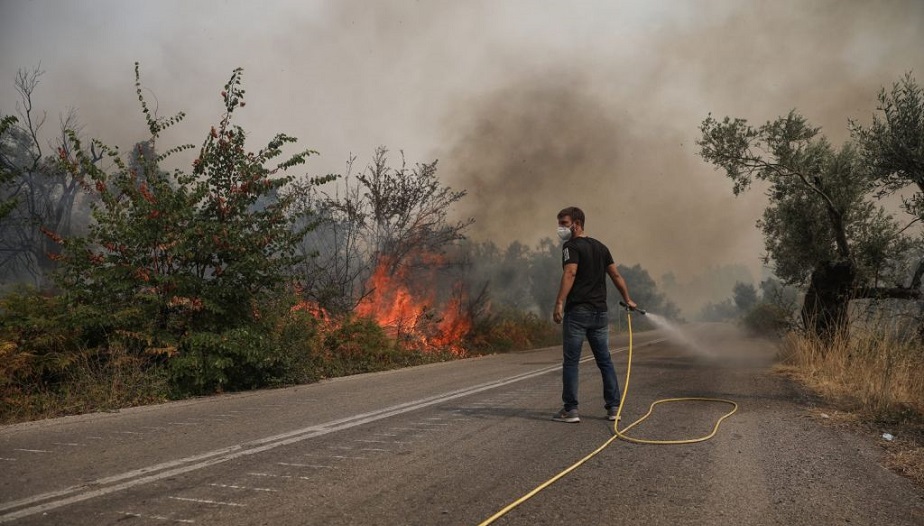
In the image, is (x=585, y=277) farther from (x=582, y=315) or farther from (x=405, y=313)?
(x=405, y=313)

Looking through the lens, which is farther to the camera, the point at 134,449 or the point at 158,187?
the point at 158,187

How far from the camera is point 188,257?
26.1 feet

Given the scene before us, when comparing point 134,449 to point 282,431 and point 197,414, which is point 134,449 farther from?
point 197,414

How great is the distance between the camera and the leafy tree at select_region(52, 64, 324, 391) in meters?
7.57

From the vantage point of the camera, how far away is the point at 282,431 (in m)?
5.21

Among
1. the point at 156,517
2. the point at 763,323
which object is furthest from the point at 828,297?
the point at 763,323

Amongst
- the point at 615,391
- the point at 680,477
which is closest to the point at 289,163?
the point at 615,391

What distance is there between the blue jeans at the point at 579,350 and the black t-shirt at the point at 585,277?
103 millimetres

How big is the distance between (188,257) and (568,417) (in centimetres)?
584

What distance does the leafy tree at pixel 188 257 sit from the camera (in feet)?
24.8

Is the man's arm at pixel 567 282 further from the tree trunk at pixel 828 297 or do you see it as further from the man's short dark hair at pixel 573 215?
the tree trunk at pixel 828 297

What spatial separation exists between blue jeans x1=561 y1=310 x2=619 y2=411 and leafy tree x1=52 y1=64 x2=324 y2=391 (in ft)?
15.9

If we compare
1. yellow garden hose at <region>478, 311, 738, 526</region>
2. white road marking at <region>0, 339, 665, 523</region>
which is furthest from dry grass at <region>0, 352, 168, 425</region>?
yellow garden hose at <region>478, 311, 738, 526</region>

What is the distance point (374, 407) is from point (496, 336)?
13.6 metres
